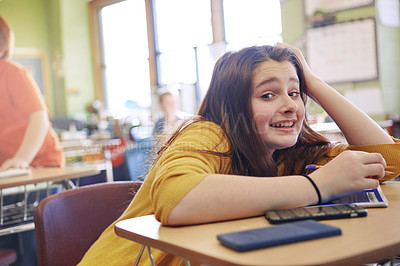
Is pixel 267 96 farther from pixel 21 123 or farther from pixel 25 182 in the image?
pixel 21 123

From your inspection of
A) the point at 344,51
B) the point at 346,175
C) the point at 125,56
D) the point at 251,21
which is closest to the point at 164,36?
the point at 125,56

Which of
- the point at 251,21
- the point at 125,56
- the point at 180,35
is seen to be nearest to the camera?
the point at 251,21

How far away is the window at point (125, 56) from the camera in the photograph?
→ 9.06 m

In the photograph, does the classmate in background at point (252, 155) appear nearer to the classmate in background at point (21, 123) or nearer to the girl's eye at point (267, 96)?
the girl's eye at point (267, 96)

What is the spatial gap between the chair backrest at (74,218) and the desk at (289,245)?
549 mm

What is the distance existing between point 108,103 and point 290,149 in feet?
29.2

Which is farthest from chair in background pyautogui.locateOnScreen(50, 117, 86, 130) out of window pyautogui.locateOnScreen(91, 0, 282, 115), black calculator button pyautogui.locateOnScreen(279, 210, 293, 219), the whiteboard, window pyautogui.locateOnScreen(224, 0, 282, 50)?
black calculator button pyautogui.locateOnScreen(279, 210, 293, 219)

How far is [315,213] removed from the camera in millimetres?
877

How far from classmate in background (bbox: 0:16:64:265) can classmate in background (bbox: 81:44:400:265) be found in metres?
2.51

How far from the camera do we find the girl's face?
1187mm

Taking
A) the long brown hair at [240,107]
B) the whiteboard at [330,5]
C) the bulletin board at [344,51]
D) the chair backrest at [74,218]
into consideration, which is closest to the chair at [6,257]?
the chair backrest at [74,218]

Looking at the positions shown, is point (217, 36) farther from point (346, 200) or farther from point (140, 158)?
point (346, 200)

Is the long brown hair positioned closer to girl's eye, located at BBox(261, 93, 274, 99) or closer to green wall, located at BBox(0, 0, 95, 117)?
girl's eye, located at BBox(261, 93, 274, 99)

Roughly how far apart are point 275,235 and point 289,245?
0.03m
